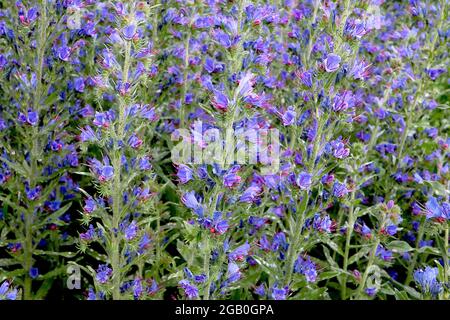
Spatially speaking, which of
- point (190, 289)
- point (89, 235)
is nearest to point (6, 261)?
point (89, 235)

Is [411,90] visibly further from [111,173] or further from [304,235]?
[111,173]

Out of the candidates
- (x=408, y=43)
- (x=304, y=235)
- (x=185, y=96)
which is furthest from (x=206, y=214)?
(x=408, y=43)

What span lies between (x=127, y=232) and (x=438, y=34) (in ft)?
8.43

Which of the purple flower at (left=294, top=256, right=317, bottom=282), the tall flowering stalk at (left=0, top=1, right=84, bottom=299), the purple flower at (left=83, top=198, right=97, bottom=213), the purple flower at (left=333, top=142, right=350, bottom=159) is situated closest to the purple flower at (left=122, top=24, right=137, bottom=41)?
the purple flower at (left=83, top=198, right=97, bottom=213)

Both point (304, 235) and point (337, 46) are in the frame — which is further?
point (304, 235)

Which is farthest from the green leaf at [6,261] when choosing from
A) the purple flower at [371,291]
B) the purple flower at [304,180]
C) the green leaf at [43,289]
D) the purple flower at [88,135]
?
the purple flower at [371,291]

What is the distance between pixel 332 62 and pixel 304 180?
599 mm

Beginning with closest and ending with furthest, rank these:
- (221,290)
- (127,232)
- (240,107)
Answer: (240,107), (221,290), (127,232)

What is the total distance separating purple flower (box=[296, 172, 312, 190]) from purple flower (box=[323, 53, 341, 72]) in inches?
20.9

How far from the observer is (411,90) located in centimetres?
421

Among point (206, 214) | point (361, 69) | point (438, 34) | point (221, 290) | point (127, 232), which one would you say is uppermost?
point (438, 34)

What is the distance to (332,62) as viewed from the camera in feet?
8.88

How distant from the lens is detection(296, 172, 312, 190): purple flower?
9.27 feet

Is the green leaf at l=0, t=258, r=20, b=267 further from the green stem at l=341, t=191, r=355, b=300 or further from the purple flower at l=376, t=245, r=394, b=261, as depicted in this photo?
the purple flower at l=376, t=245, r=394, b=261
